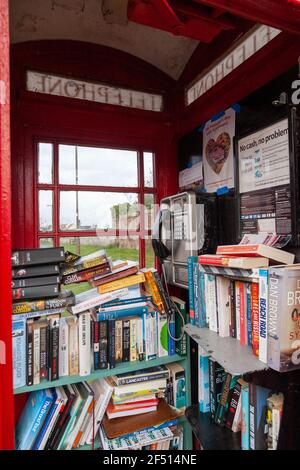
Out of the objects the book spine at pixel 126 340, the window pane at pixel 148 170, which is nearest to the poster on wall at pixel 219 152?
the window pane at pixel 148 170

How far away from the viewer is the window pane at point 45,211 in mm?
1657

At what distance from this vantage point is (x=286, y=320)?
80 cm

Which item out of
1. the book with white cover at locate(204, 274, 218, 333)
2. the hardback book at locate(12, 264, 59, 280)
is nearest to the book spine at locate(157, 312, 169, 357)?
the book with white cover at locate(204, 274, 218, 333)

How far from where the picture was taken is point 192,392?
5.21 ft

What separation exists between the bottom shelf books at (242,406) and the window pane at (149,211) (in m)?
0.88

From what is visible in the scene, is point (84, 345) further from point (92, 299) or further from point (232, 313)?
point (232, 313)

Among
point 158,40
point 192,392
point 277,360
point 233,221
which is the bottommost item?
point 192,392

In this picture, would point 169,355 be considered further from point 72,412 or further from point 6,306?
point 6,306

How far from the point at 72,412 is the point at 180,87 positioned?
6.22 feet

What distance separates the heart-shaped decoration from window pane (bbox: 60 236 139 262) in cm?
66

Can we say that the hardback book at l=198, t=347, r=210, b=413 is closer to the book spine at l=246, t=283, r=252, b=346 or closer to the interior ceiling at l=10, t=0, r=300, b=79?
the book spine at l=246, t=283, r=252, b=346

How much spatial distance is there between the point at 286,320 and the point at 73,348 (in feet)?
3.05

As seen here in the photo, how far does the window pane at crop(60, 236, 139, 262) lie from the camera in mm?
1723

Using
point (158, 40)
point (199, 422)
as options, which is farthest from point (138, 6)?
point (199, 422)
